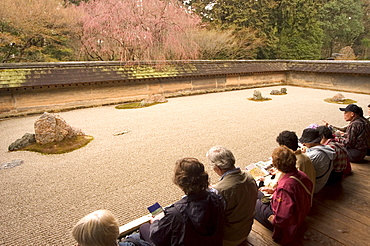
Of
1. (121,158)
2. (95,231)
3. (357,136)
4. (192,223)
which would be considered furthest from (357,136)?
(121,158)

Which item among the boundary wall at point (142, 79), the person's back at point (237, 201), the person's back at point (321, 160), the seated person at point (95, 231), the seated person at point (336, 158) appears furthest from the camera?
the boundary wall at point (142, 79)

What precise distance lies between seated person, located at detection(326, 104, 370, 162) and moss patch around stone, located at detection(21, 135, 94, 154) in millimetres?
5611

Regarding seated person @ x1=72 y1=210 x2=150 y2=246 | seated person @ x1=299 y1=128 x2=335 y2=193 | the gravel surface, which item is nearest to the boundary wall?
the gravel surface

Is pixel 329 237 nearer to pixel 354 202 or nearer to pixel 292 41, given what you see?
pixel 354 202

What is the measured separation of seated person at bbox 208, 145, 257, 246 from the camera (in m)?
1.93

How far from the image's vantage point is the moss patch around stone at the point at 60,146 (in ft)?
17.3

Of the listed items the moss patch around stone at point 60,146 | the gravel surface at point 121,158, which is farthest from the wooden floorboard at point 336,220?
the moss patch around stone at point 60,146

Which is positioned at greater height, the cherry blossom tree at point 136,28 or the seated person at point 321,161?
the cherry blossom tree at point 136,28

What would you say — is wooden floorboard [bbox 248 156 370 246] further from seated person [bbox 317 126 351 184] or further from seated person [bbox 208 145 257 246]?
seated person [bbox 208 145 257 246]

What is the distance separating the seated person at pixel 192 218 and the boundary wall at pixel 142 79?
941 cm

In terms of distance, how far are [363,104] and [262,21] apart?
13.4 metres

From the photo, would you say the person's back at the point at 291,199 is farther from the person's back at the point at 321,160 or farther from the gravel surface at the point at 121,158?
the gravel surface at the point at 121,158

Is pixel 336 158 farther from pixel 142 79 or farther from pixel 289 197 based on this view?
pixel 142 79

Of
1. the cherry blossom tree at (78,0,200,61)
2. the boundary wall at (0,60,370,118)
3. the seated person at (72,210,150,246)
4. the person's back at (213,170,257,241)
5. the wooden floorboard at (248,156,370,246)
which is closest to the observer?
the seated person at (72,210,150,246)
